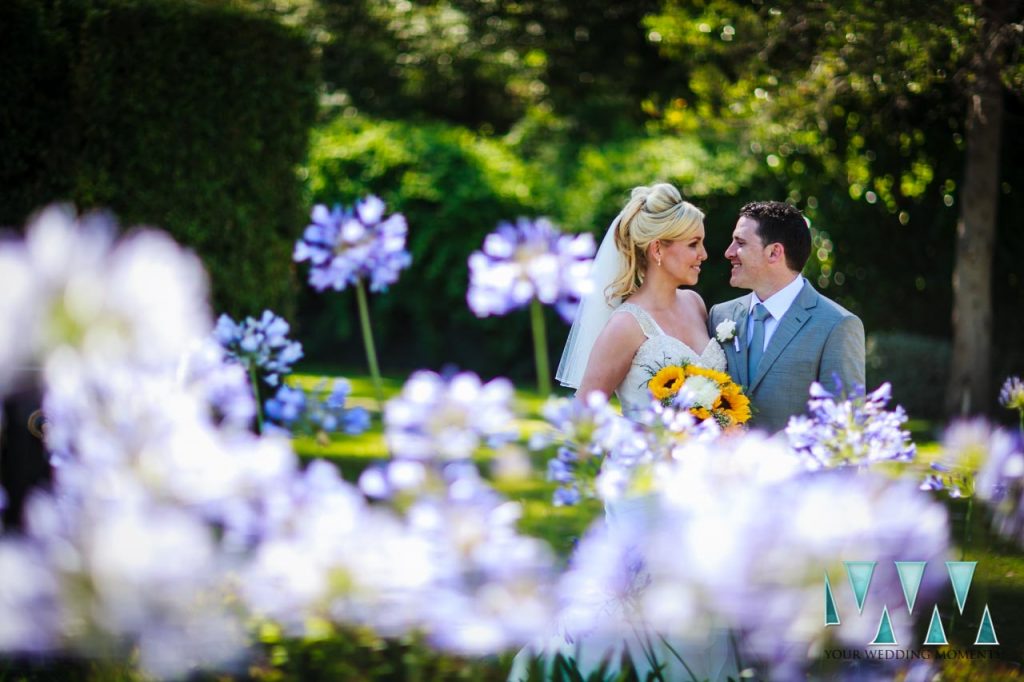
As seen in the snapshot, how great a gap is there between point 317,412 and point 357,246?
4.62 ft

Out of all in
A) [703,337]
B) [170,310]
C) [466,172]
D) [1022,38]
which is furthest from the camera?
[466,172]

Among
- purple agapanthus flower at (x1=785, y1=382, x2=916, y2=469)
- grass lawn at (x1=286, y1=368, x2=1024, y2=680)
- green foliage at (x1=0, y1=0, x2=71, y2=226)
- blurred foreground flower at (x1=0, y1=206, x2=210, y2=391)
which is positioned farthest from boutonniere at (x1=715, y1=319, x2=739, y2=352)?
green foliage at (x1=0, y1=0, x2=71, y2=226)

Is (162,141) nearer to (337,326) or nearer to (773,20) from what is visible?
(773,20)

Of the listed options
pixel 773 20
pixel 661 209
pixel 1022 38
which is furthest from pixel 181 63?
pixel 1022 38

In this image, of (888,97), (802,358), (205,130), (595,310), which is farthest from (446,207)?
(802,358)

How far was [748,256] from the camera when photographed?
420cm

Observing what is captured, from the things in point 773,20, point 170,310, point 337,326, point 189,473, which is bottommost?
point 189,473

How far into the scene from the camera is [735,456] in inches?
87.8

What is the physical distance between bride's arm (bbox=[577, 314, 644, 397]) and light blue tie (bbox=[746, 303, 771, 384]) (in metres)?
0.42

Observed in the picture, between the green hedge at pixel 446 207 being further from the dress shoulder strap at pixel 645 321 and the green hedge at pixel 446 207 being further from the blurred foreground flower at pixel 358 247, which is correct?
the blurred foreground flower at pixel 358 247

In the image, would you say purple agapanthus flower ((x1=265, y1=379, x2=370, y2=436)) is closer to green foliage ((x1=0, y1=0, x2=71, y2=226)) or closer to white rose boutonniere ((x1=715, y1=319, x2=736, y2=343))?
white rose boutonniere ((x1=715, y1=319, x2=736, y2=343))

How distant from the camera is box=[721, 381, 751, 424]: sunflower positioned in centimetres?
353

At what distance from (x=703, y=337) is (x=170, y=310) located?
2923 millimetres

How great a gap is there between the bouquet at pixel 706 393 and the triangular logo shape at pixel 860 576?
1025 millimetres
